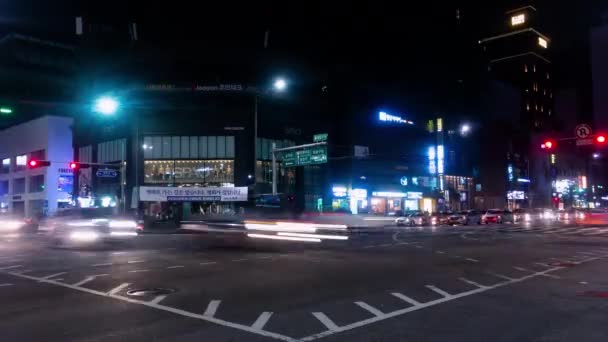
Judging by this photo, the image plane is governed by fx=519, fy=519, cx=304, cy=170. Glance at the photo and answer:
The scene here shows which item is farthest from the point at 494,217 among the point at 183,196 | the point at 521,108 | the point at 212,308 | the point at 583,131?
the point at 521,108

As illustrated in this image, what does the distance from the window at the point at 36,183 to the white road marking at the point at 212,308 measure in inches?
2747

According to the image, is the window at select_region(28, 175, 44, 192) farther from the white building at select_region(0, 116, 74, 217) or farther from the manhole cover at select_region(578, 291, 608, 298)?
the manhole cover at select_region(578, 291, 608, 298)

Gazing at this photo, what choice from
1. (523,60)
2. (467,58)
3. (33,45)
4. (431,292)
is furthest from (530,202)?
(431,292)

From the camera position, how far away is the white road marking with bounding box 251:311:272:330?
28.1 feet

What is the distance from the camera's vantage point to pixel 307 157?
39875 mm

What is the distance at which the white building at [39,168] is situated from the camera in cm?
6988

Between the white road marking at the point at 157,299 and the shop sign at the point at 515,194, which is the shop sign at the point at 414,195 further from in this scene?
the white road marking at the point at 157,299

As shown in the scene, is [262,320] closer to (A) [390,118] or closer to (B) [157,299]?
(B) [157,299]

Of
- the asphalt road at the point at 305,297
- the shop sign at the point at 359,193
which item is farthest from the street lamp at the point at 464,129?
the asphalt road at the point at 305,297

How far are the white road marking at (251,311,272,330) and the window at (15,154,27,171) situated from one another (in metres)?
77.9

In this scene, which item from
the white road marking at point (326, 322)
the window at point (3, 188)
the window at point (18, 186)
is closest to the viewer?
the white road marking at point (326, 322)

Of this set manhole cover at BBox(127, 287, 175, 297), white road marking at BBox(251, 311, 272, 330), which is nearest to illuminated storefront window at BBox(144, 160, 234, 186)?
manhole cover at BBox(127, 287, 175, 297)

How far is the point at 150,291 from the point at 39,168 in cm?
6865

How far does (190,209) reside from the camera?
54.8 metres
